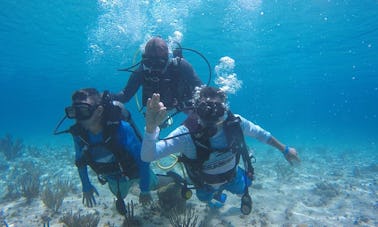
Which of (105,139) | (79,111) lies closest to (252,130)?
(105,139)

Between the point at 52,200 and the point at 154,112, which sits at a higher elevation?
the point at 154,112

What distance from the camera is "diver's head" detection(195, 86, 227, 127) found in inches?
166

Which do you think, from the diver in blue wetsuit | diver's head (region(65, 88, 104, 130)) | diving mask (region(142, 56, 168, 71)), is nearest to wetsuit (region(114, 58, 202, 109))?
diving mask (region(142, 56, 168, 71))

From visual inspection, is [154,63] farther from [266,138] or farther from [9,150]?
[9,150]

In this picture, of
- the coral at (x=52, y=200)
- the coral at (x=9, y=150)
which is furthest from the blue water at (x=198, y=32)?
the coral at (x=52, y=200)

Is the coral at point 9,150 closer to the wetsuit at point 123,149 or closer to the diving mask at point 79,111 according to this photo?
the wetsuit at point 123,149

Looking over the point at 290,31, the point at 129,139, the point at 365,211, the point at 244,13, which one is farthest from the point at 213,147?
the point at 290,31

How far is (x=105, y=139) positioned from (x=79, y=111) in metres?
0.79

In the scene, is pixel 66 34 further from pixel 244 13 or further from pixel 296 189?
pixel 296 189

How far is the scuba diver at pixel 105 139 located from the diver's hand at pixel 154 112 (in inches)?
58.5

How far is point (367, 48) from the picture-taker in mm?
30031

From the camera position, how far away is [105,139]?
505 cm

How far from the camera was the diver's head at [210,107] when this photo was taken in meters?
4.21

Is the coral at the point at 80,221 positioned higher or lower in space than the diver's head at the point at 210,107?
lower
